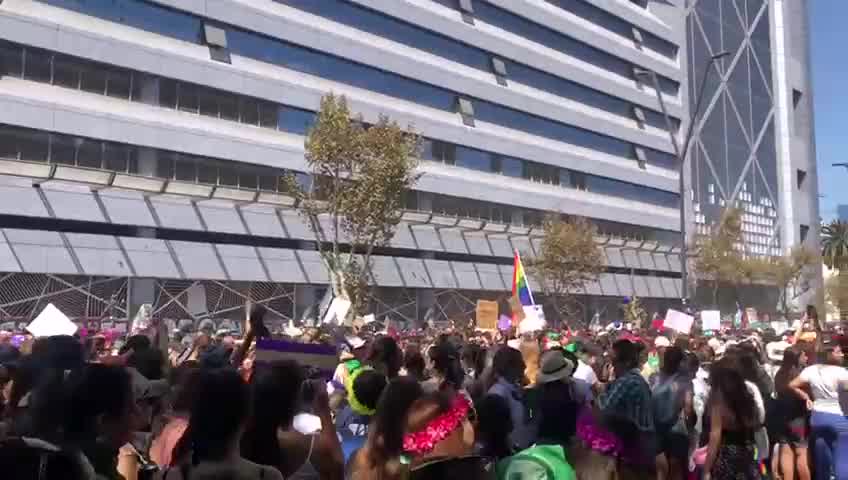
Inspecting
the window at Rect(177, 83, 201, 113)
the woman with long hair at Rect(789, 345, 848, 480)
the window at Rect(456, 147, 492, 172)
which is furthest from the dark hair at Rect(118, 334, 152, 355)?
the window at Rect(456, 147, 492, 172)

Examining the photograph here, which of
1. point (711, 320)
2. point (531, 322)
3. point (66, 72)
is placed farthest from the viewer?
point (66, 72)

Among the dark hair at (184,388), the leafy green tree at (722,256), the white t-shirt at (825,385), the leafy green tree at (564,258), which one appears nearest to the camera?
the dark hair at (184,388)

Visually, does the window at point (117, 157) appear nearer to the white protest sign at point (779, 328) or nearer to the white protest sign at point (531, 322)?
the white protest sign at point (531, 322)

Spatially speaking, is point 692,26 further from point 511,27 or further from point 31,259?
point 31,259

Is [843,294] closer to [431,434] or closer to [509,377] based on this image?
[509,377]

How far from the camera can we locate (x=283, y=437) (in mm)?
4352

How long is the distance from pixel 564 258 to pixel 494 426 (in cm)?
3882

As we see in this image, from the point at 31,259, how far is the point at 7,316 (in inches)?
72.1

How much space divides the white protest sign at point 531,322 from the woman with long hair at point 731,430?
11680mm

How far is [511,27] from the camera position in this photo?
157 ft

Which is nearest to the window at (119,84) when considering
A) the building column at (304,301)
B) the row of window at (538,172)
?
the building column at (304,301)

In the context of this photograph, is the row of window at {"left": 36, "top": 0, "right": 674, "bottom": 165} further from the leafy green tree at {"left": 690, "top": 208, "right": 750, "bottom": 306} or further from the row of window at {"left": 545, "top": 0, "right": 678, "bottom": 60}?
the leafy green tree at {"left": 690, "top": 208, "right": 750, "bottom": 306}

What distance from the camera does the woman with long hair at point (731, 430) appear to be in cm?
659

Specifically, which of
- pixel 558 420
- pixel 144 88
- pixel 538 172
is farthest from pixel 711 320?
pixel 538 172
